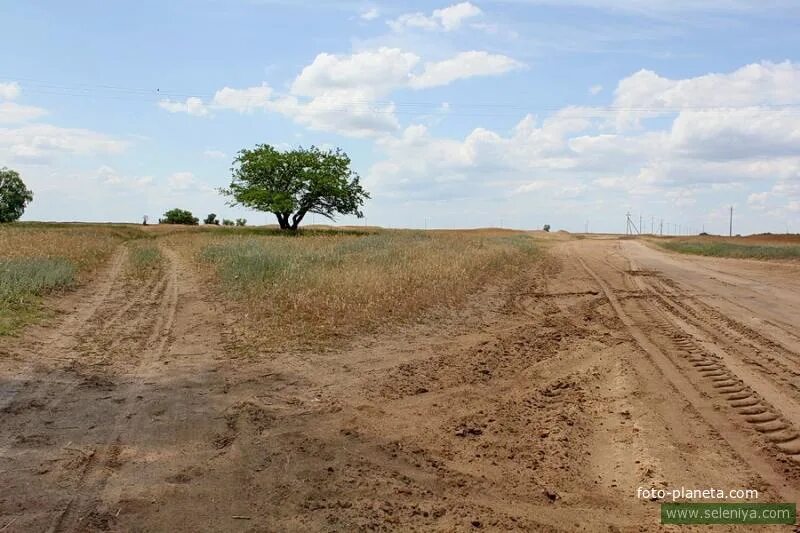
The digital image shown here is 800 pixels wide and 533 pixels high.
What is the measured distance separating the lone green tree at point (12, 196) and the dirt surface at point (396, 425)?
85307 millimetres

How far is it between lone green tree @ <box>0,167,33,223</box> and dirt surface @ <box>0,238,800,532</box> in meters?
85.3

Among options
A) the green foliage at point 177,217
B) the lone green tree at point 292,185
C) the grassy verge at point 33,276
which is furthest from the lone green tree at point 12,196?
the grassy verge at point 33,276

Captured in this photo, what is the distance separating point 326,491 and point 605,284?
13204 mm

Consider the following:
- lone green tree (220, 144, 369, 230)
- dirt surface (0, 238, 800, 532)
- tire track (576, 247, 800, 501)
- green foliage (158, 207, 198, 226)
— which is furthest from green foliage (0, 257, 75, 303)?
green foliage (158, 207, 198, 226)

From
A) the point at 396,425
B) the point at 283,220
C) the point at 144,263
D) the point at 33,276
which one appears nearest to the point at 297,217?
the point at 283,220

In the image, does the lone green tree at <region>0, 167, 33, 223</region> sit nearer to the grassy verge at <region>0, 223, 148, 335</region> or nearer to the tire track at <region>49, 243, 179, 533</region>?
the grassy verge at <region>0, 223, 148, 335</region>

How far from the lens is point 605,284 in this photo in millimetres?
15844

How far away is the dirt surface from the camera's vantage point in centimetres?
395

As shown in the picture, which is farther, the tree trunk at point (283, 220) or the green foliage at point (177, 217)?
the green foliage at point (177, 217)

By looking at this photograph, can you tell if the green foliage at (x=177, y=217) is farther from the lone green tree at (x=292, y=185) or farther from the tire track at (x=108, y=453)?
the tire track at (x=108, y=453)

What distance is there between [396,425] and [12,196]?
9291 cm

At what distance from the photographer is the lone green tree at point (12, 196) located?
8016 cm

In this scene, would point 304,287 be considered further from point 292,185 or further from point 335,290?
point 292,185

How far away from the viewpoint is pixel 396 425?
5488mm
